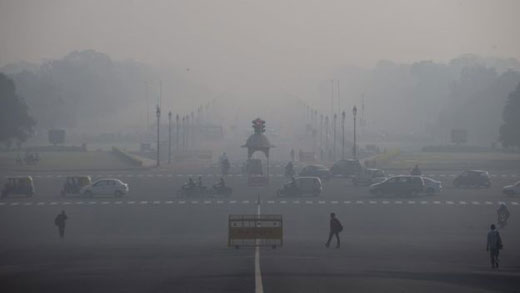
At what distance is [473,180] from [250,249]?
35.6m

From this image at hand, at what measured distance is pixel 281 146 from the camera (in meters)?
132

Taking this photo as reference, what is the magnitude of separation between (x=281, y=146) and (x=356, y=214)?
278 ft

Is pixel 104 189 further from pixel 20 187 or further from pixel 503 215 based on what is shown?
pixel 503 215

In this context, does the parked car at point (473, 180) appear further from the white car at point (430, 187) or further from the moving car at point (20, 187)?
the moving car at point (20, 187)

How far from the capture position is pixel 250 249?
32.4 meters

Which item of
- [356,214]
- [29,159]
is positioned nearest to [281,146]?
[29,159]

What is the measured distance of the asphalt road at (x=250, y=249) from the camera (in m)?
22.9

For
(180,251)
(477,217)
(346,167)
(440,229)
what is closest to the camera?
(180,251)

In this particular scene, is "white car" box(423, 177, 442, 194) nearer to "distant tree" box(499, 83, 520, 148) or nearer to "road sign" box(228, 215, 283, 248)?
"road sign" box(228, 215, 283, 248)

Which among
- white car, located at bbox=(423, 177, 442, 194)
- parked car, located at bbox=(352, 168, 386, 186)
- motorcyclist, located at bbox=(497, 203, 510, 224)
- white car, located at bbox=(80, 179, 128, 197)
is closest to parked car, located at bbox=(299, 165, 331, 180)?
parked car, located at bbox=(352, 168, 386, 186)

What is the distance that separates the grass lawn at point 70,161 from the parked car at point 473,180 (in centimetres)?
3320

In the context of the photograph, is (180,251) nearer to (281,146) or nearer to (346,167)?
(346,167)

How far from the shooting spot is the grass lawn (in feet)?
279

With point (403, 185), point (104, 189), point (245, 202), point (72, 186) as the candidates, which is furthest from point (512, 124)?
point (72, 186)
